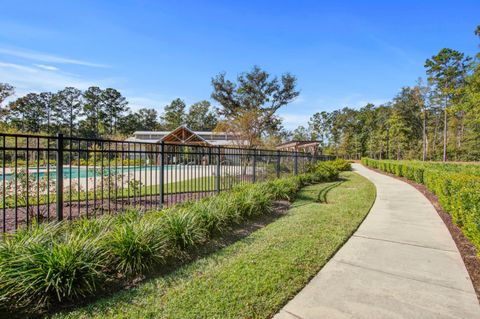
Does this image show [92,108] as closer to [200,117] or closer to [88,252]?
[200,117]

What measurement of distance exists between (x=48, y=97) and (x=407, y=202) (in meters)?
75.2

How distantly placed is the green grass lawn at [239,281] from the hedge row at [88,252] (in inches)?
11.0

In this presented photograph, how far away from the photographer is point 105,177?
7152 mm

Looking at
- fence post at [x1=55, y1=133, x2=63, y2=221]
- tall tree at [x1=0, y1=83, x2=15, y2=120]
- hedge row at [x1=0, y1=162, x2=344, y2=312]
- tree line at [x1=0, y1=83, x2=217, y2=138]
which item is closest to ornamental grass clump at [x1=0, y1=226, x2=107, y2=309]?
hedge row at [x1=0, y1=162, x2=344, y2=312]

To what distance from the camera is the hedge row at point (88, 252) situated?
2402mm

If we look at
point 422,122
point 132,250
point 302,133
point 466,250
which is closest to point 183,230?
point 132,250

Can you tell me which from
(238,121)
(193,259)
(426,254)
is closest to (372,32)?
(238,121)

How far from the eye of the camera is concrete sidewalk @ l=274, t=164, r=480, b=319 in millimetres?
2406

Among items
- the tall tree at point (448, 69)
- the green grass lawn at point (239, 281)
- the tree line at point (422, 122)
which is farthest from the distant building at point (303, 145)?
the green grass lawn at point (239, 281)

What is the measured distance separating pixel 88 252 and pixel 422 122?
198 ft

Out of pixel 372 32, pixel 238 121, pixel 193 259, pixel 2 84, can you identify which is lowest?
pixel 193 259

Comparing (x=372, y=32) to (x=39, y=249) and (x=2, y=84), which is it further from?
(x=2, y=84)

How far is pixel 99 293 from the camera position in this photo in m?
2.69

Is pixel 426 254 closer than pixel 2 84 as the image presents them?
Yes
